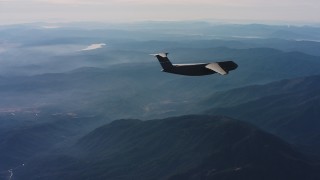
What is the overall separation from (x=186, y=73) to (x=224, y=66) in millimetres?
7278

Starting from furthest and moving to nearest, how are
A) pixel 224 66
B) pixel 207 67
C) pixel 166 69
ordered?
1. pixel 166 69
2. pixel 224 66
3. pixel 207 67

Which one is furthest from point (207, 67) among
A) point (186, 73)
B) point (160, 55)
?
point (160, 55)

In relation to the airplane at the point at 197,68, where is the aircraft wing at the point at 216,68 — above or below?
above

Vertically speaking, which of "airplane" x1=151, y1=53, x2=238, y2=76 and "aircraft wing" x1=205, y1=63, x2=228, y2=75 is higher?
"aircraft wing" x1=205, y1=63, x2=228, y2=75

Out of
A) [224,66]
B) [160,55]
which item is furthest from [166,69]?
[224,66]

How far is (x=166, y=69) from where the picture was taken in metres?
85.7

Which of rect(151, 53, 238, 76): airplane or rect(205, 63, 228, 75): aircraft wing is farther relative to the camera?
rect(151, 53, 238, 76): airplane

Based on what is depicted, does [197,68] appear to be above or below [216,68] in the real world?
below

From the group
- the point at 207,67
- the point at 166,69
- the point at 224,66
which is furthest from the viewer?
the point at 166,69

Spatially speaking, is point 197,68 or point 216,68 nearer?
point 216,68

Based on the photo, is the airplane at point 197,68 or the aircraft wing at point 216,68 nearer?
the aircraft wing at point 216,68

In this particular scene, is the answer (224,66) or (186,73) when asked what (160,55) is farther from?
(224,66)

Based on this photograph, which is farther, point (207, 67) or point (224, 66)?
point (224, 66)

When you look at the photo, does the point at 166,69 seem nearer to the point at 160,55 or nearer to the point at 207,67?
the point at 160,55
